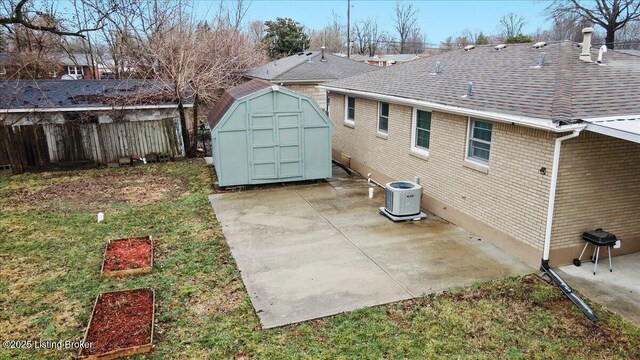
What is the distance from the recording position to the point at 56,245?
8836 millimetres

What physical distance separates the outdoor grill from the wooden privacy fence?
1407 centimetres

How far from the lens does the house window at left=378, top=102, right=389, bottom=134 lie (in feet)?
42.0

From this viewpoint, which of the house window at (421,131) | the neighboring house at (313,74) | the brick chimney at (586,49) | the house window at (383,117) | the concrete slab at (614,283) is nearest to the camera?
the concrete slab at (614,283)

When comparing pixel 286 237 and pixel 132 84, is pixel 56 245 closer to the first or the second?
pixel 286 237

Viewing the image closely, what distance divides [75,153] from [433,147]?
12790 mm

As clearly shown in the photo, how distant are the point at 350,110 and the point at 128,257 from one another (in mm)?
9613

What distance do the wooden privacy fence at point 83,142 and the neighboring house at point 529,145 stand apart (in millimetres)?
8885

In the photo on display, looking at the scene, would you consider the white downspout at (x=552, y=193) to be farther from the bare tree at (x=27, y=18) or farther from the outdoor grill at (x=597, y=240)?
the bare tree at (x=27, y=18)

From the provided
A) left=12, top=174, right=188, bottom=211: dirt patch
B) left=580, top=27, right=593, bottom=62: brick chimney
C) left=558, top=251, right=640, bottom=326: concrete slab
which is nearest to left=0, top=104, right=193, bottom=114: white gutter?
left=12, top=174, right=188, bottom=211: dirt patch

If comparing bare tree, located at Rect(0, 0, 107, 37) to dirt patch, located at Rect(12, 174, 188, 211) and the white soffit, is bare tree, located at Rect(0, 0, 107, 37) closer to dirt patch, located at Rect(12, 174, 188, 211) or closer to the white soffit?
dirt patch, located at Rect(12, 174, 188, 211)

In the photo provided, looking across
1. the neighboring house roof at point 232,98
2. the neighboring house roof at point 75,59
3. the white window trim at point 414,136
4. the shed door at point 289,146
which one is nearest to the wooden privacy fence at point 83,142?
the neighboring house roof at point 232,98

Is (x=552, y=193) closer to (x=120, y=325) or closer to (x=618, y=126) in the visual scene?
(x=618, y=126)

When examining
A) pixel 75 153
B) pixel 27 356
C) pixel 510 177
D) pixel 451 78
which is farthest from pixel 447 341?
pixel 75 153

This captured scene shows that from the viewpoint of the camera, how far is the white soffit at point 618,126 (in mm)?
6008
